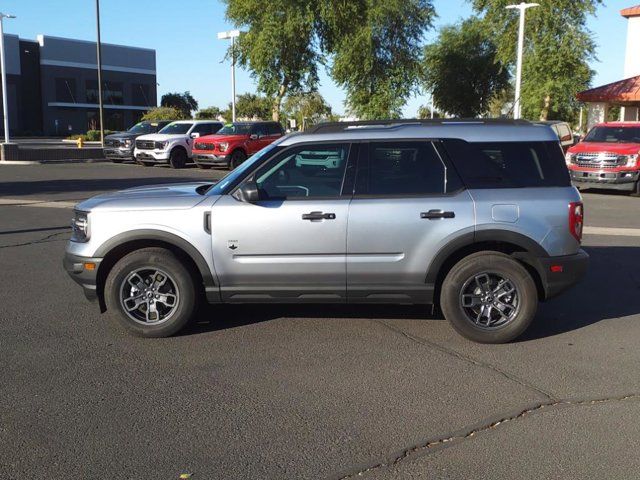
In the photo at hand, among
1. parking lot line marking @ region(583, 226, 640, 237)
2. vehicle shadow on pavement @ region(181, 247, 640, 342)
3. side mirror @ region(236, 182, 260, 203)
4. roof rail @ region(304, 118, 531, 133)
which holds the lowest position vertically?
vehicle shadow on pavement @ region(181, 247, 640, 342)

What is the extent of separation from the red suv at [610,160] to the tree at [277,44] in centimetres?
1729

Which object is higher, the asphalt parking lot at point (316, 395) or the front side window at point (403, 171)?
the front side window at point (403, 171)

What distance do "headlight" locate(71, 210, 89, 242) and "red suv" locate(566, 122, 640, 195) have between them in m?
16.1

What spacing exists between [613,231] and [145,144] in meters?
19.3

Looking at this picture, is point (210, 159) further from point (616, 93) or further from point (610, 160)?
point (616, 93)

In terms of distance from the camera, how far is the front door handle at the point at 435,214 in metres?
5.66

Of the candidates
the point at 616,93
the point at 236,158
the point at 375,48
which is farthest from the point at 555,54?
the point at 236,158

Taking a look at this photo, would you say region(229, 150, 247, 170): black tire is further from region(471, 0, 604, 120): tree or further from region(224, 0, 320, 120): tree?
region(471, 0, 604, 120): tree

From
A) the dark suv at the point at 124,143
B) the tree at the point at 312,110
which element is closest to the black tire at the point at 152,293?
the dark suv at the point at 124,143

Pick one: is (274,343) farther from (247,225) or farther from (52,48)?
(52,48)

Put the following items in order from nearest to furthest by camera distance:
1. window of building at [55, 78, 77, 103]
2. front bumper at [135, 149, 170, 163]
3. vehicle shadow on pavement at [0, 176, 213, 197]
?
1. vehicle shadow on pavement at [0, 176, 213, 197]
2. front bumper at [135, 149, 170, 163]
3. window of building at [55, 78, 77, 103]

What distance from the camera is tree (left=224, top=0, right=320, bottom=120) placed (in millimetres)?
32656

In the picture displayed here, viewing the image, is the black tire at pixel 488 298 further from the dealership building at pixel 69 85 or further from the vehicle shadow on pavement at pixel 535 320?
the dealership building at pixel 69 85

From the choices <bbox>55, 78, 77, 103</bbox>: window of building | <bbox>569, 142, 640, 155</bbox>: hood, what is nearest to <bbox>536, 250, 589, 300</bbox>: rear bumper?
<bbox>569, 142, 640, 155</bbox>: hood
